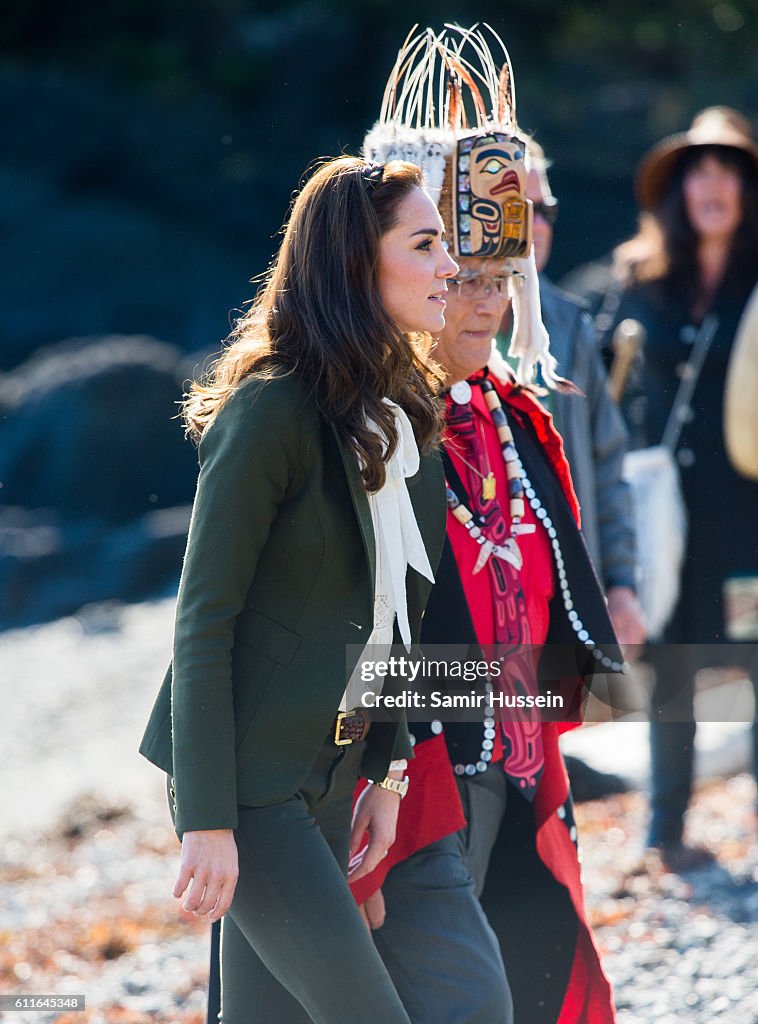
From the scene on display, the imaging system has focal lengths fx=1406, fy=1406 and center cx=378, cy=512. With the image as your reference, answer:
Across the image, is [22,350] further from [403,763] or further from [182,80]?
[403,763]

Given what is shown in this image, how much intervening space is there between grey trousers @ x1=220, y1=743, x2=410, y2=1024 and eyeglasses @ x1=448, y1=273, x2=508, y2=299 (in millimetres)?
941

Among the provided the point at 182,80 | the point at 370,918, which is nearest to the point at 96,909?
the point at 370,918

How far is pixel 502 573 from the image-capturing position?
2529mm

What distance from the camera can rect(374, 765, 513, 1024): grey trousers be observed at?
221cm

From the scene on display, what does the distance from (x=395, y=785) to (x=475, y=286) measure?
90 centimetres

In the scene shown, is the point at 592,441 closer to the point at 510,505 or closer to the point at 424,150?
the point at 510,505

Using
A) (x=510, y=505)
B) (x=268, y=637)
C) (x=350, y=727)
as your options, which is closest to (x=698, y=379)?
(x=510, y=505)

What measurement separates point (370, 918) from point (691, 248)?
9.62ft

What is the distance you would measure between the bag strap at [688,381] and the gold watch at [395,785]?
8.06ft

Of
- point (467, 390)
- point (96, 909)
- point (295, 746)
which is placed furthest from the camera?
point (96, 909)

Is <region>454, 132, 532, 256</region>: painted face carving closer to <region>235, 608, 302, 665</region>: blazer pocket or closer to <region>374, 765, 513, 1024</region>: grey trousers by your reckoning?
<region>235, 608, 302, 665</region>: blazer pocket

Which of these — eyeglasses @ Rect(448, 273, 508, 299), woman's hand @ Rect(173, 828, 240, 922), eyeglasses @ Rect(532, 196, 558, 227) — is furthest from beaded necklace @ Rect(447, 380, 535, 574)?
eyeglasses @ Rect(532, 196, 558, 227)

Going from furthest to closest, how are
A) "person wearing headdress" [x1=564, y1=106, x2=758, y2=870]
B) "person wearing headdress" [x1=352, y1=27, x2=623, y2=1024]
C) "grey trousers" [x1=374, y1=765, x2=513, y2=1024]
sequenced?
1. "person wearing headdress" [x1=564, y1=106, x2=758, y2=870]
2. "person wearing headdress" [x1=352, y1=27, x2=623, y2=1024]
3. "grey trousers" [x1=374, y1=765, x2=513, y2=1024]

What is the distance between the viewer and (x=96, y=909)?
436 centimetres
